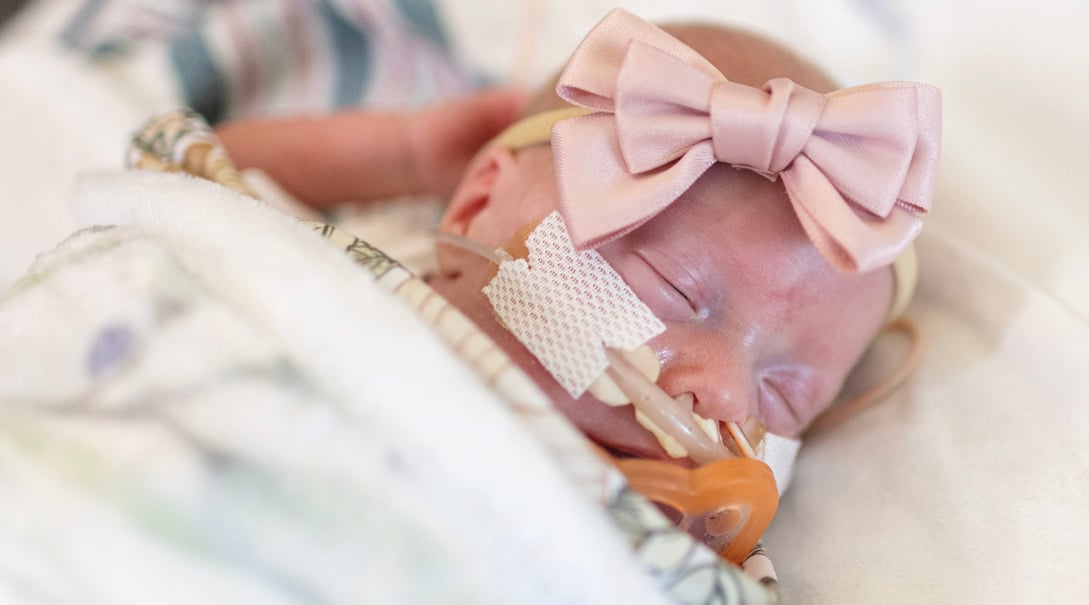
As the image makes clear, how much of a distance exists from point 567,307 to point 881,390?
0.45m

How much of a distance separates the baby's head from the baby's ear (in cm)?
5

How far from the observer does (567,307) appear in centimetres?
79

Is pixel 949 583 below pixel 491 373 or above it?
below

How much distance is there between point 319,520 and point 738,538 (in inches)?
15.5

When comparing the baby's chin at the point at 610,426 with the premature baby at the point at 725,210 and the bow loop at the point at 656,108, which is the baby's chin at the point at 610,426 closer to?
the premature baby at the point at 725,210

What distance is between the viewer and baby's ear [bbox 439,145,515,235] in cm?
101

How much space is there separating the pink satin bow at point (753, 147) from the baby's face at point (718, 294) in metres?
0.06

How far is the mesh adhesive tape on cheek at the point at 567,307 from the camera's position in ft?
2.55

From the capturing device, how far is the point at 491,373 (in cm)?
65

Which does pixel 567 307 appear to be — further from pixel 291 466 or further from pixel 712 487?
pixel 291 466

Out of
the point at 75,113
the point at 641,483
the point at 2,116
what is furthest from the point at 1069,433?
the point at 2,116

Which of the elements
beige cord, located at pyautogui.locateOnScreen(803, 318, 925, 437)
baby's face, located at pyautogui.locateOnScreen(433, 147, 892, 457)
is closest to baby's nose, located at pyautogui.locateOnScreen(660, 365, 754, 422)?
baby's face, located at pyautogui.locateOnScreen(433, 147, 892, 457)

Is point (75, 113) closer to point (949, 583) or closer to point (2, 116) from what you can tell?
point (2, 116)

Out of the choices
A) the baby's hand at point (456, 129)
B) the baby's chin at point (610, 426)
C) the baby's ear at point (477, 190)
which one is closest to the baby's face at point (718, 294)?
the baby's chin at point (610, 426)
